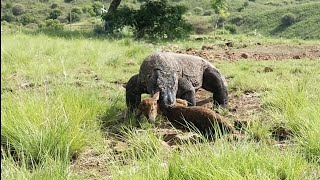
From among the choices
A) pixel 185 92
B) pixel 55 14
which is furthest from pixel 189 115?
pixel 55 14

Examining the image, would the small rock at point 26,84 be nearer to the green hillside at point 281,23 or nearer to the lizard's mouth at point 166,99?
the lizard's mouth at point 166,99

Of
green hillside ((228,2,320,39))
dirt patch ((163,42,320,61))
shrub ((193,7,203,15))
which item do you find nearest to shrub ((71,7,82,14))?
shrub ((193,7,203,15))

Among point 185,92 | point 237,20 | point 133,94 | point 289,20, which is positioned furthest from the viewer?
point 237,20

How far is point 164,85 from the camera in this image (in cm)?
374

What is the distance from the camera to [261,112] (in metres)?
4.27

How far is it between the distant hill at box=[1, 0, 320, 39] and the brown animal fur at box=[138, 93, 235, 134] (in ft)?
72.3

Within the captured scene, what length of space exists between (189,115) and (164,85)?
368 mm

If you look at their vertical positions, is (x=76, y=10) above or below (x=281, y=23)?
below

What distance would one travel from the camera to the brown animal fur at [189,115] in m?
3.38

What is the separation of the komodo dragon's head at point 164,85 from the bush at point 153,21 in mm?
10497

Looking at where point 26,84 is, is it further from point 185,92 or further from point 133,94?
point 185,92

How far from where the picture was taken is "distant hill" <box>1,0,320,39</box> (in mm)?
39156

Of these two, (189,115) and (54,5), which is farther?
(54,5)

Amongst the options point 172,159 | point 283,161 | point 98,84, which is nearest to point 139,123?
point 172,159
